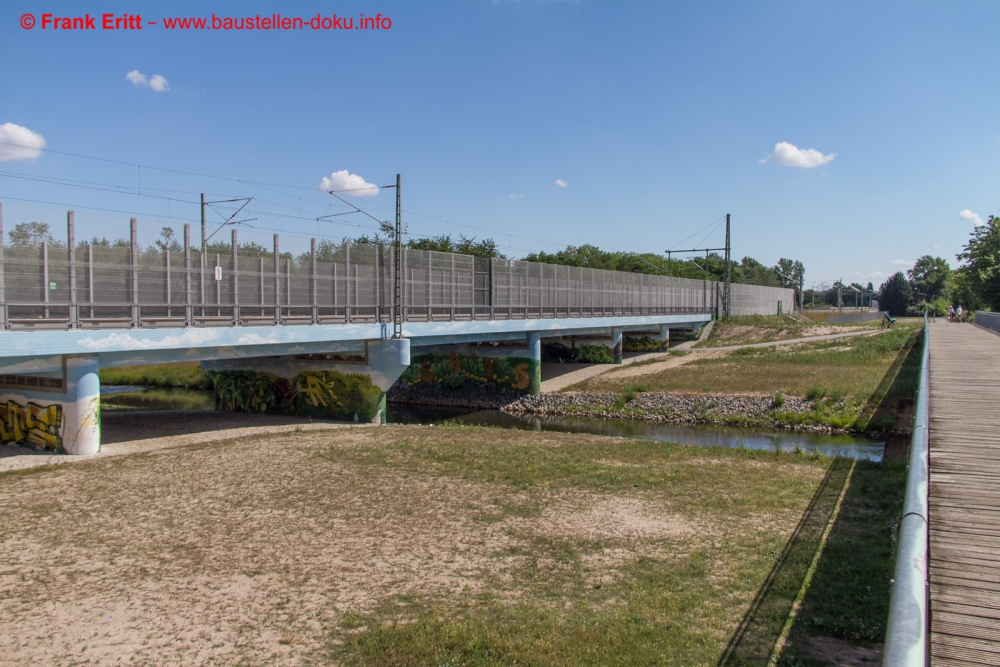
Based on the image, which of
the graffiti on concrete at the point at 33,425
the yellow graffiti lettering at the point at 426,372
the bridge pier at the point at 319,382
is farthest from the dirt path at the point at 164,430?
the yellow graffiti lettering at the point at 426,372

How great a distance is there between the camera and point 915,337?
59.4 meters

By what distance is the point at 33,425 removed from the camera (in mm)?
22750

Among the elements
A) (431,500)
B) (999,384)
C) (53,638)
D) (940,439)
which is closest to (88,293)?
(431,500)

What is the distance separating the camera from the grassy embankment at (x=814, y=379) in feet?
120

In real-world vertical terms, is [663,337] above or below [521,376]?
above

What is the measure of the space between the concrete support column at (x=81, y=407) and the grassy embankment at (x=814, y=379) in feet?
96.2

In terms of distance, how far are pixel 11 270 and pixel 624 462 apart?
1966 cm

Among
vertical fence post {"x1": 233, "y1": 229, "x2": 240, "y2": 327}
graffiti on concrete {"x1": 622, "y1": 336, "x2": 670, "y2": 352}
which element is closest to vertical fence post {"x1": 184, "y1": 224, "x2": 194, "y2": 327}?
vertical fence post {"x1": 233, "y1": 229, "x2": 240, "y2": 327}

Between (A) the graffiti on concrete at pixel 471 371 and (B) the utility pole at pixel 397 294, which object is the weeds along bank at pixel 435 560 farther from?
(A) the graffiti on concrete at pixel 471 371

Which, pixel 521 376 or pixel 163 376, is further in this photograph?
pixel 163 376

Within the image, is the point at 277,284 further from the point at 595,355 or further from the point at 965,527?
the point at 595,355

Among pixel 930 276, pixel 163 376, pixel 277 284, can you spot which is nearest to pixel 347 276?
pixel 277 284

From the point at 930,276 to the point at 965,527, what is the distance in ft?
646

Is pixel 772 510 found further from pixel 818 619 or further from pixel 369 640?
pixel 369 640
